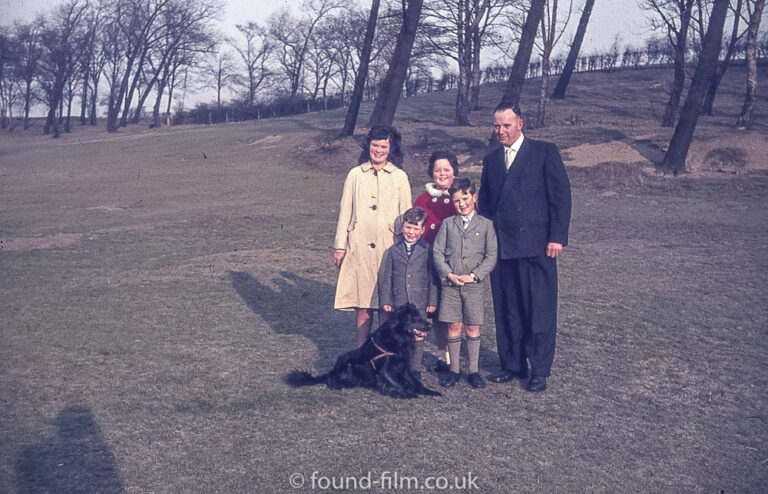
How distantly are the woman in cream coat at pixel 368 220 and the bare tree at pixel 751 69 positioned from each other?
1809 centimetres

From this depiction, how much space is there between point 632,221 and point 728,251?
270cm

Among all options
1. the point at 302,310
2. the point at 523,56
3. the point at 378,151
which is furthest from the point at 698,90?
the point at 378,151

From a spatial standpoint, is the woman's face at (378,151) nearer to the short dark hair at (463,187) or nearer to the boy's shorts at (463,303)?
the short dark hair at (463,187)

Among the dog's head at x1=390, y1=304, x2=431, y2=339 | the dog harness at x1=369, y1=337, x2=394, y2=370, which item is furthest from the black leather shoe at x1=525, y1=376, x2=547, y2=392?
the dog harness at x1=369, y1=337, x2=394, y2=370

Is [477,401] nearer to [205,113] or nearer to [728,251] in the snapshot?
[728,251]

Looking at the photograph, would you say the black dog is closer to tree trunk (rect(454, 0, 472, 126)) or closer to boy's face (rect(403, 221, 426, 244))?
boy's face (rect(403, 221, 426, 244))

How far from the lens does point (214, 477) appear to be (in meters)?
3.74

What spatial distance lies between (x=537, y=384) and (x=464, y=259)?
3.61ft

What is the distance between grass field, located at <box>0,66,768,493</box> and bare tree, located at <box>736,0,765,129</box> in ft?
21.0

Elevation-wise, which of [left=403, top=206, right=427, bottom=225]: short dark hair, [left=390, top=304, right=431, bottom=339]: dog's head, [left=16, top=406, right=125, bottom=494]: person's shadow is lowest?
[left=16, top=406, right=125, bottom=494]: person's shadow

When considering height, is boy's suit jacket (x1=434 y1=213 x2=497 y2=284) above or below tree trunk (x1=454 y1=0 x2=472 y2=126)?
below

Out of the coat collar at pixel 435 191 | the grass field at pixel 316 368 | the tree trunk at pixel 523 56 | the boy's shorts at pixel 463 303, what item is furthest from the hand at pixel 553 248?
the tree trunk at pixel 523 56

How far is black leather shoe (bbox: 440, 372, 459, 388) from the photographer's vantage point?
5191 millimetres

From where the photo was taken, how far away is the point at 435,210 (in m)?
5.51
